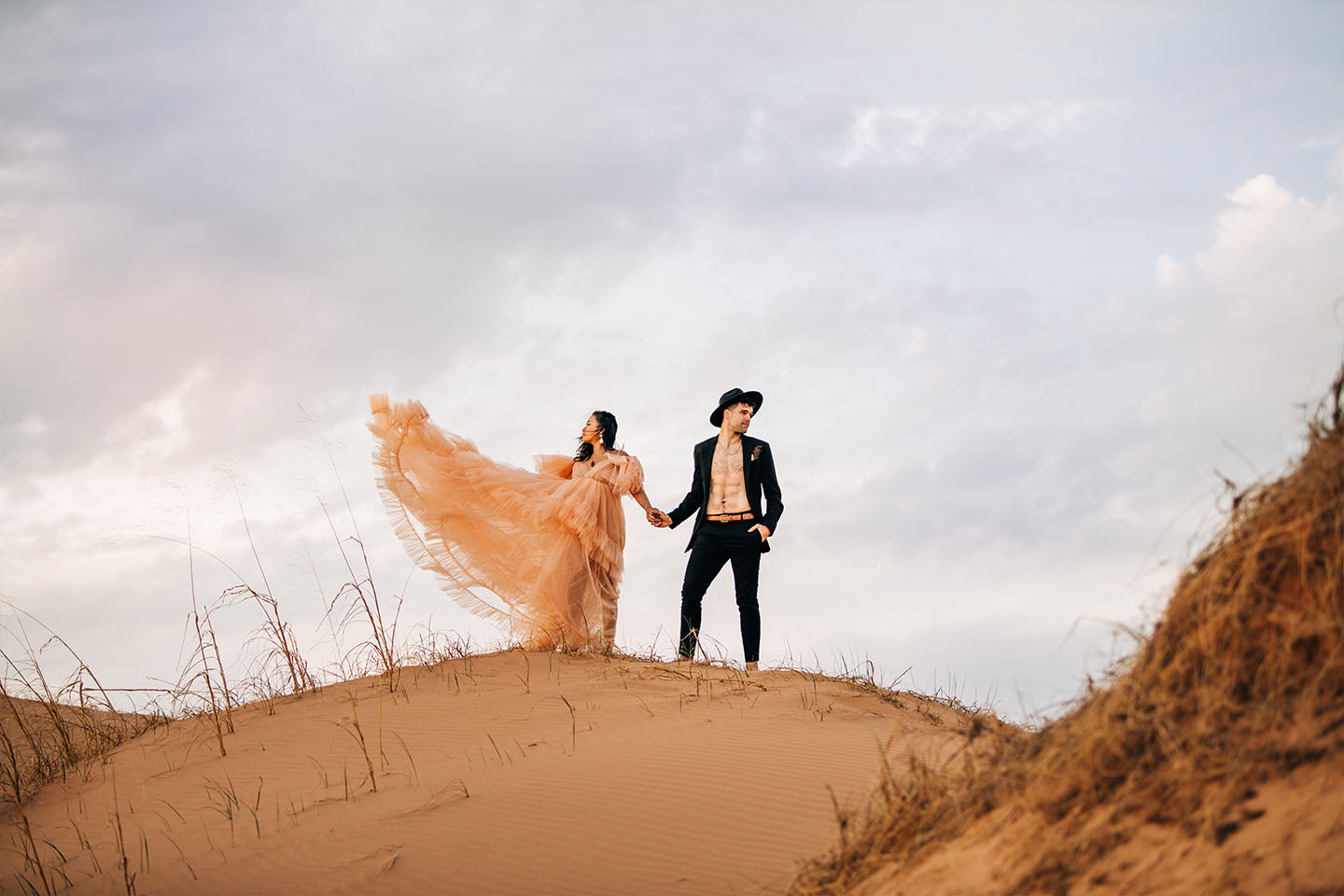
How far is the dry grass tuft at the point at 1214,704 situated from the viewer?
2762 millimetres

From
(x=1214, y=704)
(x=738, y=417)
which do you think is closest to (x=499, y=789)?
(x=1214, y=704)

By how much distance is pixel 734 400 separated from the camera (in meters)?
9.84

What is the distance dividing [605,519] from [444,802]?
13.8 feet

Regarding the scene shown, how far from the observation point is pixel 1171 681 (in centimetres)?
307

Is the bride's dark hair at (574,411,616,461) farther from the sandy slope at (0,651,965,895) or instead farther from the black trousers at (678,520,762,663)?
the sandy slope at (0,651,965,895)

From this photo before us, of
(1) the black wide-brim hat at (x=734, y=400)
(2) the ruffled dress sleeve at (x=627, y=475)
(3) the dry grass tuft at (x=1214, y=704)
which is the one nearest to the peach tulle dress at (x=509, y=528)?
(2) the ruffled dress sleeve at (x=627, y=475)

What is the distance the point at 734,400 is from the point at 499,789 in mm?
4919

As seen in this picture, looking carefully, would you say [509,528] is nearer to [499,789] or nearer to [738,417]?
[738,417]

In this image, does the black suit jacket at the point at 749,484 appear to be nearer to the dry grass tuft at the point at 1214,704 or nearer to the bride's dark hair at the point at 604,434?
the bride's dark hair at the point at 604,434

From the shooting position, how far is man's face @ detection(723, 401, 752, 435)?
31.8 ft

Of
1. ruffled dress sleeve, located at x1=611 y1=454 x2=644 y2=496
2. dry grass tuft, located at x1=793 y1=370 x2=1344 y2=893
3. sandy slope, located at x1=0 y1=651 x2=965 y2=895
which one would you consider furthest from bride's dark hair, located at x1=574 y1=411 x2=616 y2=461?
dry grass tuft, located at x1=793 y1=370 x2=1344 y2=893

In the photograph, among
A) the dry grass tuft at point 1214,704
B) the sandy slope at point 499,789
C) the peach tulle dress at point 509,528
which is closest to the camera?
the dry grass tuft at point 1214,704

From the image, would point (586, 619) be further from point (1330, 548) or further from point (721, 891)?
point (1330, 548)

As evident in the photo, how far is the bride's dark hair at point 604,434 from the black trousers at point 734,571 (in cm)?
120
